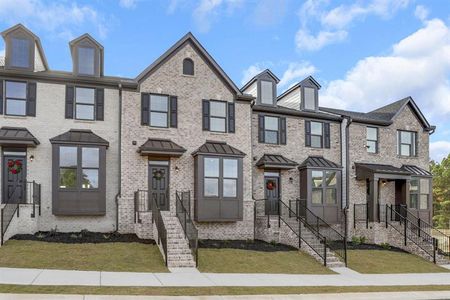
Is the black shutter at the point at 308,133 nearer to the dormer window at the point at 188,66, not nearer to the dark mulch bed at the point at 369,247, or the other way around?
the dark mulch bed at the point at 369,247

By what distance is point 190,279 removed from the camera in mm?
12688

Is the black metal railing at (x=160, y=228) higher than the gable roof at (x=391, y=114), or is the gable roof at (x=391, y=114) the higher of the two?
the gable roof at (x=391, y=114)

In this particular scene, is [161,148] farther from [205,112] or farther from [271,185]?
[271,185]

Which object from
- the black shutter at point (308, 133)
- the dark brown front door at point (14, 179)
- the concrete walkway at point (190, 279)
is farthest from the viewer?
the black shutter at point (308, 133)

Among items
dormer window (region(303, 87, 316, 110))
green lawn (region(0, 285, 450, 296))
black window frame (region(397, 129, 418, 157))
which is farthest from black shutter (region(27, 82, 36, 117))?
black window frame (region(397, 129, 418, 157))

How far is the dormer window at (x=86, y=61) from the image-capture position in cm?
1956

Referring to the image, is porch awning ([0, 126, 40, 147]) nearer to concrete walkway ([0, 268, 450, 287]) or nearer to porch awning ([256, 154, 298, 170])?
concrete walkway ([0, 268, 450, 287])

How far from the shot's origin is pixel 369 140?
2516cm

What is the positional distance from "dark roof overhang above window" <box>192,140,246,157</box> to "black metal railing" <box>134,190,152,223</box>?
9.62 ft

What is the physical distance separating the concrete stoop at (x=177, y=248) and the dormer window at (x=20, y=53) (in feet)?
30.0

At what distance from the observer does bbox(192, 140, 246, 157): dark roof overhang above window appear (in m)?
19.9

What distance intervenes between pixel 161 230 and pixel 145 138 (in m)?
5.39

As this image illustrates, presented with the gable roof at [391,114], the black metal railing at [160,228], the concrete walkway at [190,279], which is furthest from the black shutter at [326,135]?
the black metal railing at [160,228]

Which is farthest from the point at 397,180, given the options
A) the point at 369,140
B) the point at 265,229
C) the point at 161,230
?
the point at 161,230
